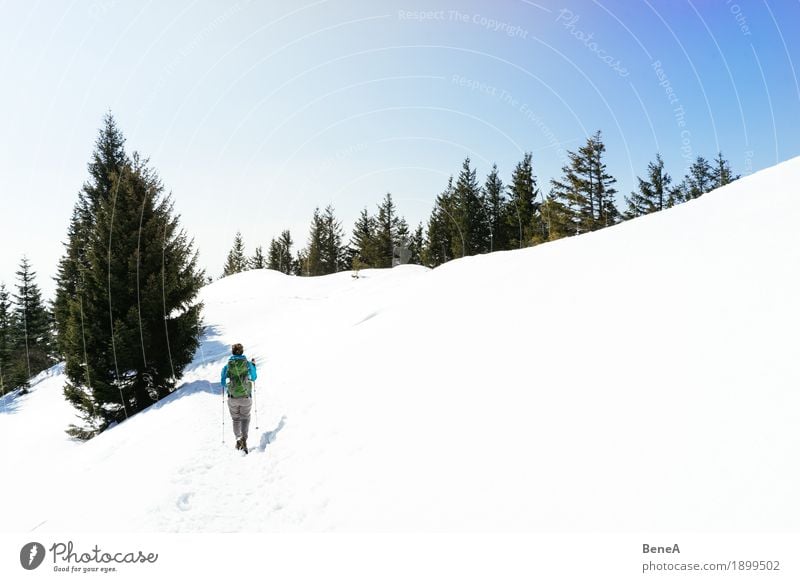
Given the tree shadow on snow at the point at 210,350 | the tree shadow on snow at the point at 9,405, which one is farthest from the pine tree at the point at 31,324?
the tree shadow on snow at the point at 210,350

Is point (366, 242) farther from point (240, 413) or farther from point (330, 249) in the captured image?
point (240, 413)

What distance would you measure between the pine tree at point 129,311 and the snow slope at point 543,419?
3045 millimetres

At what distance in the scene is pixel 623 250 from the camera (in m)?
10.3

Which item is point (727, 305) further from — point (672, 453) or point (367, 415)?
point (367, 415)

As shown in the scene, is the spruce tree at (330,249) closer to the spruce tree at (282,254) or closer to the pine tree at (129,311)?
the spruce tree at (282,254)

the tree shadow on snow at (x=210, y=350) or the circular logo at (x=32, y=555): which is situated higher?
the tree shadow on snow at (x=210, y=350)

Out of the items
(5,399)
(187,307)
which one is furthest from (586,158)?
(5,399)

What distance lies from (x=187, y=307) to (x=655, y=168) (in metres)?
66.5

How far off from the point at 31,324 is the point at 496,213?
6825 centimetres

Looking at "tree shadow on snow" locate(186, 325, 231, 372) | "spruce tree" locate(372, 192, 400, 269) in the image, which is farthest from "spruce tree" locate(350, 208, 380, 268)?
"tree shadow on snow" locate(186, 325, 231, 372)

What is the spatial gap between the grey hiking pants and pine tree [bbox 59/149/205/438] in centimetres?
750

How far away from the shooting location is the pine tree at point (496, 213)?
2303 inches

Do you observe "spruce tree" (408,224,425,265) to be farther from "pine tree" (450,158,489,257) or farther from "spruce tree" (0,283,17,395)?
"spruce tree" (0,283,17,395)

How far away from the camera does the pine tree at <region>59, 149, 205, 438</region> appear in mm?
14203
